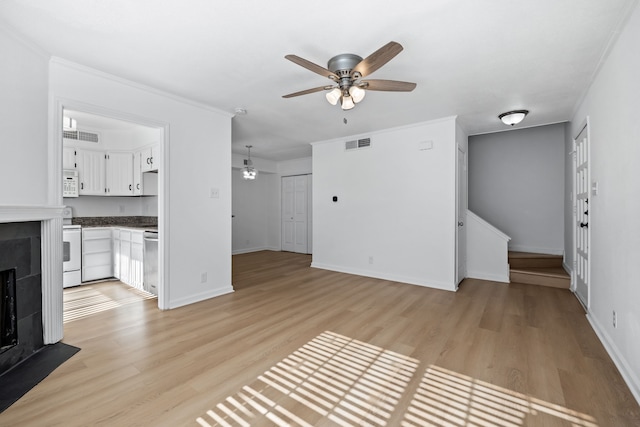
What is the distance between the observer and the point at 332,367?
216 centimetres

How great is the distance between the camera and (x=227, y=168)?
3.93 m

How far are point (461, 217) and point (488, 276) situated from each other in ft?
3.62

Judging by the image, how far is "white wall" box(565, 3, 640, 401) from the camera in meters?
1.88

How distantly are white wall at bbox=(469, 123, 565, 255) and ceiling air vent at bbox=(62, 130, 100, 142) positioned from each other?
6.86m

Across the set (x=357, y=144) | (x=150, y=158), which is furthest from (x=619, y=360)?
(x=150, y=158)

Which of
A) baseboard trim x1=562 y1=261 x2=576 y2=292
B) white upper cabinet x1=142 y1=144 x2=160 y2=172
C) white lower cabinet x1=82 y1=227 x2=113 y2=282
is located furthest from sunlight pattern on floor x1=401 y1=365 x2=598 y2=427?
white lower cabinet x1=82 y1=227 x2=113 y2=282

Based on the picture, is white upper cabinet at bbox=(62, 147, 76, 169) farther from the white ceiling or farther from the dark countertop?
the white ceiling

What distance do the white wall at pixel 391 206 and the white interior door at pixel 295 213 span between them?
1818mm

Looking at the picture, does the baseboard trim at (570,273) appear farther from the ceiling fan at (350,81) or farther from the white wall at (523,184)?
the ceiling fan at (350,81)

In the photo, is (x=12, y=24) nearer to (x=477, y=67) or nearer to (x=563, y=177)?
(x=477, y=67)

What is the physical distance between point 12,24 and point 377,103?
10.8 ft

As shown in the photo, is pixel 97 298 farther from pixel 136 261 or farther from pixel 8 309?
pixel 8 309

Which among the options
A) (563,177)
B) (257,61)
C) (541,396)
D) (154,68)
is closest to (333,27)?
(257,61)

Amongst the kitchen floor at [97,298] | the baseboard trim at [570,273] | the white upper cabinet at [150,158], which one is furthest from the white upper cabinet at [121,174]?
the baseboard trim at [570,273]
